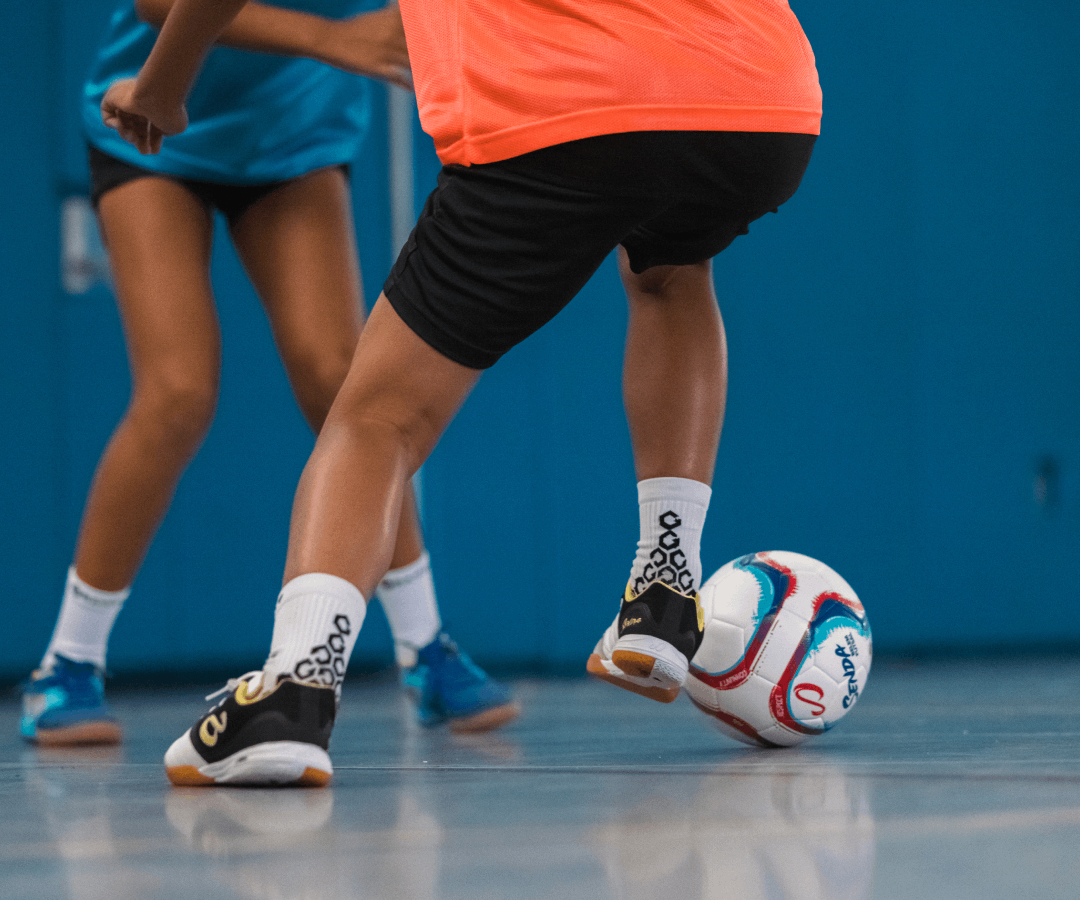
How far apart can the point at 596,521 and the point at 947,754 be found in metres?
1.85

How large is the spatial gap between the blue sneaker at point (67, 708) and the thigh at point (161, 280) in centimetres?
41

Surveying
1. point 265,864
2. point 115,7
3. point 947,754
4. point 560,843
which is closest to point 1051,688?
point 947,754

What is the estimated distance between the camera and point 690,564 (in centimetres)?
126

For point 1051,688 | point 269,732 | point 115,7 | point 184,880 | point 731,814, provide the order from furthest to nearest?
point 115,7 → point 1051,688 → point 269,732 → point 731,814 → point 184,880

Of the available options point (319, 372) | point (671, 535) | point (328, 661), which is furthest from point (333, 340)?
point (328, 661)

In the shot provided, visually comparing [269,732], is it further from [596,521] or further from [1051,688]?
[596,521]

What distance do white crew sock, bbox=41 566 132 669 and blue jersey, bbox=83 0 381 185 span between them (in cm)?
60

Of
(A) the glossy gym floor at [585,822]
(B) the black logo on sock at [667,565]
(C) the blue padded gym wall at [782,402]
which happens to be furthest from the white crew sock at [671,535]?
(C) the blue padded gym wall at [782,402]

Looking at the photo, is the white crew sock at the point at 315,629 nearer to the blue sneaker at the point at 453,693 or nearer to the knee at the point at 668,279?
the knee at the point at 668,279

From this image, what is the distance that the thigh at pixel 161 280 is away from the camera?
5.49 feet

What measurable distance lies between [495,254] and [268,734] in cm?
44

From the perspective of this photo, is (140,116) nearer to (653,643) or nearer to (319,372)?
(319,372)

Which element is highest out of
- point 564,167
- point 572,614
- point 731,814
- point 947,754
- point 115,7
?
point 115,7

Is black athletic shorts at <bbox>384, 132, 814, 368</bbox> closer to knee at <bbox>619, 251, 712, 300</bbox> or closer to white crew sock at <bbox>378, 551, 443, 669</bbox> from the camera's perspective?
knee at <bbox>619, 251, 712, 300</bbox>
